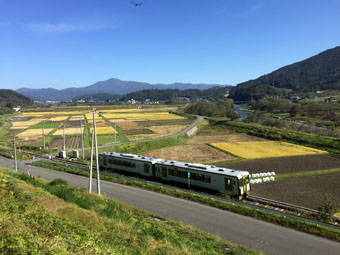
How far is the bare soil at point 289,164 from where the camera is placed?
124 feet

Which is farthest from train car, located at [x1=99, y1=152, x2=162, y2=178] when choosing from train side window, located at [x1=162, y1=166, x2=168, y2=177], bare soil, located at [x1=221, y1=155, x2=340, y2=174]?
bare soil, located at [x1=221, y1=155, x2=340, y2=174]

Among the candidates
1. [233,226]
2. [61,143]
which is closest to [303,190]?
[233,226]

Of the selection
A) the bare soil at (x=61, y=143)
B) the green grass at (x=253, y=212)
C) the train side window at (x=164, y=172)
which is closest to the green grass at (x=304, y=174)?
the green grass at (x=253, y=212)

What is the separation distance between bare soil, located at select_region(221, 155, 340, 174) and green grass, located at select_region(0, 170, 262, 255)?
26234mm

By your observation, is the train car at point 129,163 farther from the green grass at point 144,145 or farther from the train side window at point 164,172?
the green grass at point 144,145

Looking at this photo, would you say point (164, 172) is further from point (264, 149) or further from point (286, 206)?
point (264, 149)

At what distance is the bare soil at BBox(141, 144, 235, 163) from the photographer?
45.4 meters

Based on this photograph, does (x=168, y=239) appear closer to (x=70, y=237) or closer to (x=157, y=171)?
(x=70, y=237)

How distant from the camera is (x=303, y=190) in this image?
27844mm

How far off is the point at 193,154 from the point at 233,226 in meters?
32.3

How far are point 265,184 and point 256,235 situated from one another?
15507 millimetres

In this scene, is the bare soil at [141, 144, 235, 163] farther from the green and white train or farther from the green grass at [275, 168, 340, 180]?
the green grass at [275, 168, 340, 180]

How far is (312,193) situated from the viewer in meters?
26.8

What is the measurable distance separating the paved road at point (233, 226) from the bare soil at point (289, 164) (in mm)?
18173
